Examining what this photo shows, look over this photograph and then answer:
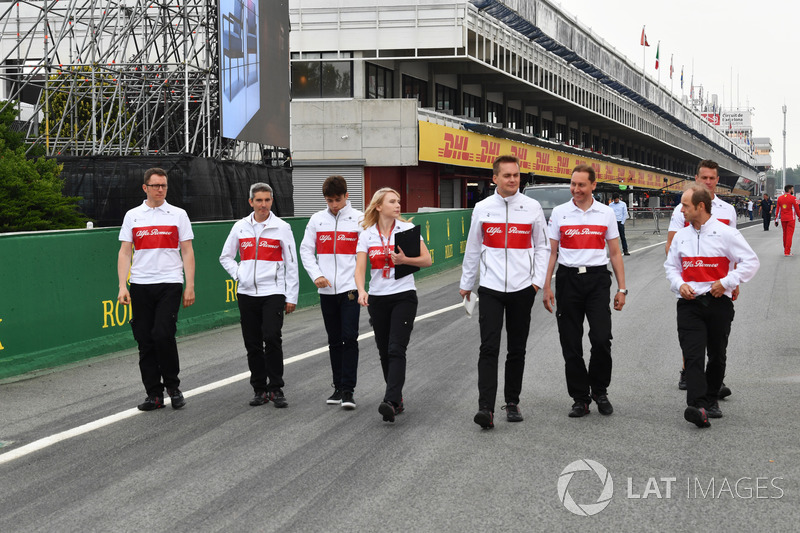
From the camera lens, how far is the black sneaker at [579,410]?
6.63m

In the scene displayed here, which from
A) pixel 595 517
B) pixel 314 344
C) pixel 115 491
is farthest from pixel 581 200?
pixel 314 344

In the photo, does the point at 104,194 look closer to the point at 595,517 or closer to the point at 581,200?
the point at 581,200

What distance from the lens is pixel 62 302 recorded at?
9531 millimetres

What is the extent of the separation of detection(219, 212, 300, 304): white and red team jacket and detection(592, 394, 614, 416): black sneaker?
238 cm

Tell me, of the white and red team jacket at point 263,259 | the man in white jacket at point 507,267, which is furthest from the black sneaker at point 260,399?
the man in white jacket at point 507,267

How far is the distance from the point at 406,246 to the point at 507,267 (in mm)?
750

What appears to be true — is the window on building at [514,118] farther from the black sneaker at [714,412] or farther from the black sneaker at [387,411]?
the black sneaker at [387,411]

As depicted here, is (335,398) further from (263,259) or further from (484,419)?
(484,419)

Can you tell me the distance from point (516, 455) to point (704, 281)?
1.95 meters

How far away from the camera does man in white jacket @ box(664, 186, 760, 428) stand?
6406mm

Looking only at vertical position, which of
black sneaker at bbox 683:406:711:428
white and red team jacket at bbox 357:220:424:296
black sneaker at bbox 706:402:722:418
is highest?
white and red team jacket at bbox 357:220:424:296

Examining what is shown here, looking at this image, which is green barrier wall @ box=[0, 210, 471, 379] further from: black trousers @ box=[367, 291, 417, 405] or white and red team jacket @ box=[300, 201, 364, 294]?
black trousers @ box=[367, 291, 417, 405]

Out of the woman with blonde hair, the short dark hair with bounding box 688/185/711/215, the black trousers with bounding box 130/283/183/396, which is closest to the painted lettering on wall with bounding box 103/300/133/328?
the black trousers with bounding box 130/283/183/396

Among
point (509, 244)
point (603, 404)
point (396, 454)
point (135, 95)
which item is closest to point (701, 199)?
point (509, 244)
